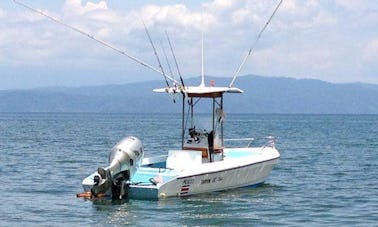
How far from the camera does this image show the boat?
23.8m

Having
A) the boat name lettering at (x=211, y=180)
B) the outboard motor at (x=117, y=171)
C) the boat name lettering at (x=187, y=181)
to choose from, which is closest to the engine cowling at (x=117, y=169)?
the outboard motor at (x=117, y=171)

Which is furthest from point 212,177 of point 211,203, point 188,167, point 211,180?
point 211,203

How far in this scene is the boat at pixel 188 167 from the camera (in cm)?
2378

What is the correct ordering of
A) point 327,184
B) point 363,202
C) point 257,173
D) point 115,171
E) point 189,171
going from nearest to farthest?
point 115,171 → point 189,171 → point 363,202 → point 257,173 → point 327,184

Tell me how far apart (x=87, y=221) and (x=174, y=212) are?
261cm

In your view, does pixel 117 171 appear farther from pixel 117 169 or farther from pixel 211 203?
pixel 211 203

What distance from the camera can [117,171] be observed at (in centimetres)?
2350

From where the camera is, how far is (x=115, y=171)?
23469 mm

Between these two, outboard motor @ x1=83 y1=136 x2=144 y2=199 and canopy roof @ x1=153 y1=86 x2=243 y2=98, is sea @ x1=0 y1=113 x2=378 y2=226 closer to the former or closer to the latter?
outboard motor @ x1=83 y1=136 x2=144 y2=199

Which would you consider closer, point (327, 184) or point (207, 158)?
point (207, 158)

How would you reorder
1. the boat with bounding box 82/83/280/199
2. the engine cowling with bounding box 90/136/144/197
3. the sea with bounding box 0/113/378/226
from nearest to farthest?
the sea with bounding box 0/113/378/226, the engine cowling with bounding box 90/136/144/197, the boat with bounding box 82/83/280/199

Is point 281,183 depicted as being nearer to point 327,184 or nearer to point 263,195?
point 327,184

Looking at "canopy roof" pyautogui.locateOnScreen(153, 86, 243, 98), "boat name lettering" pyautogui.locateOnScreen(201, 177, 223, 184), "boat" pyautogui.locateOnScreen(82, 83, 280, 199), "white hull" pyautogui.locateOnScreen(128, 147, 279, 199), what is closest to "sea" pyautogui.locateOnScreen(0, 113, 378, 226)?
"white hull" pyautogui.locateOnScreen(128, 147, 279, 199)

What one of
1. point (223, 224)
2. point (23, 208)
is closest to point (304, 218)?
point (223, 224)
